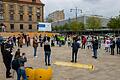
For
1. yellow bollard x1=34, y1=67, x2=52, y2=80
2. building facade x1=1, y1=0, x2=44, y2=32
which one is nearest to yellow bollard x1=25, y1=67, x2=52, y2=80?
yellow bollard x1=34, y1=67, x2=52, y2=80

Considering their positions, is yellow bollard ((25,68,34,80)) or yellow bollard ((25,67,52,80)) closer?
yellow bollard ((25,67,52,80))

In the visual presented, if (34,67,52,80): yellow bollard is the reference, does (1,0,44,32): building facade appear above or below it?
above

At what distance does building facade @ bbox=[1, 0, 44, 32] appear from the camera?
76125mm

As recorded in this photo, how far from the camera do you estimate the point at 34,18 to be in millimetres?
80625

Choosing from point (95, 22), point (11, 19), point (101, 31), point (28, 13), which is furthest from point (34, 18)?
point (101, 31)

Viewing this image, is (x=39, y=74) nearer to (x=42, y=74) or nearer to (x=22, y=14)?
(x=42, y=74)

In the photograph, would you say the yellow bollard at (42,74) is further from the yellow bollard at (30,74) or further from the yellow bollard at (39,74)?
the yellow bollard at (30,74)

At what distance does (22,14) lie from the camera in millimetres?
79125

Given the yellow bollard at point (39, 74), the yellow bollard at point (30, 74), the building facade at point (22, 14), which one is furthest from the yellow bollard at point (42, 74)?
the building facade at point (22, 14)

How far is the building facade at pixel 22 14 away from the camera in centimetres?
7612

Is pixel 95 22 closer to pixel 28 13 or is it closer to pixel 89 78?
pixel 28 13

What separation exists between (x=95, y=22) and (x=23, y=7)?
93.1ft

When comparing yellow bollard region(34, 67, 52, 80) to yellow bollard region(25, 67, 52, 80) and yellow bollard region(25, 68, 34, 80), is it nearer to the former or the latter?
yellow bollard region(25, 67, 52, 80)

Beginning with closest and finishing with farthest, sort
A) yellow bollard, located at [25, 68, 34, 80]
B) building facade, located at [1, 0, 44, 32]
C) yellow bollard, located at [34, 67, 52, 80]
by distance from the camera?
yellow bollard, located at [34, 67, 52, 80] < yellow bollard, located at [25, 68, 34, 80] < building facade, located at [1, 0, 44, 32]
